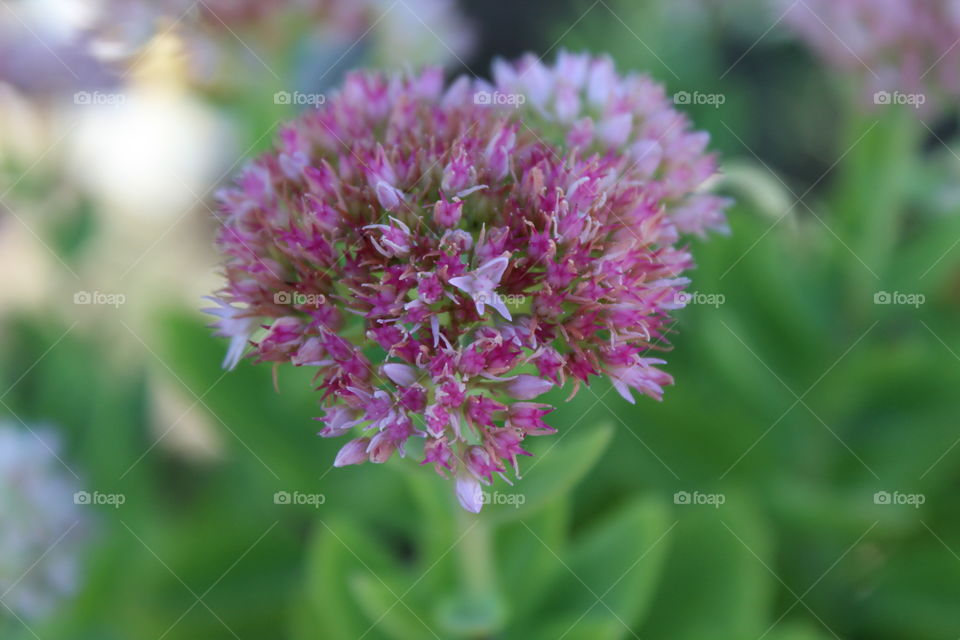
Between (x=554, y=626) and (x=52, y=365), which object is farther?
(x=52, y=365)

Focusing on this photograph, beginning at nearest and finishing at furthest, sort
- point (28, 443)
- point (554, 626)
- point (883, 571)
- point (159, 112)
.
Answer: point (554, 626)
point (28, 443)
point (883, 571)
point (159, 112)

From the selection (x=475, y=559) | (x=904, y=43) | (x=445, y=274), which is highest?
(x=904, y=43)

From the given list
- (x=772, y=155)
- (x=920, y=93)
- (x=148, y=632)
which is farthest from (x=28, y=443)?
→ (x=772, y=155)

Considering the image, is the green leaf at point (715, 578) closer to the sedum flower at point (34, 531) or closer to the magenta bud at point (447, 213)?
the magenta bud at point (447, 213)

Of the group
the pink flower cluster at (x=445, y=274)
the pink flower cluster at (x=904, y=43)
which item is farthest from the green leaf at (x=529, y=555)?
the pink flower cluster at (x=904, y=43)

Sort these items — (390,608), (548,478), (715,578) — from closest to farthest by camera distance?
(548,478) → (390,608) → (715,578)

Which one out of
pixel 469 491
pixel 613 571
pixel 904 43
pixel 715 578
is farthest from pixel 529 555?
pixel 904 43

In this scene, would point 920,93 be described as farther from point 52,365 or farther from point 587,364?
point 52,365

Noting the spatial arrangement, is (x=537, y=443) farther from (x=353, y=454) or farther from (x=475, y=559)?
(x=353, y=454)
